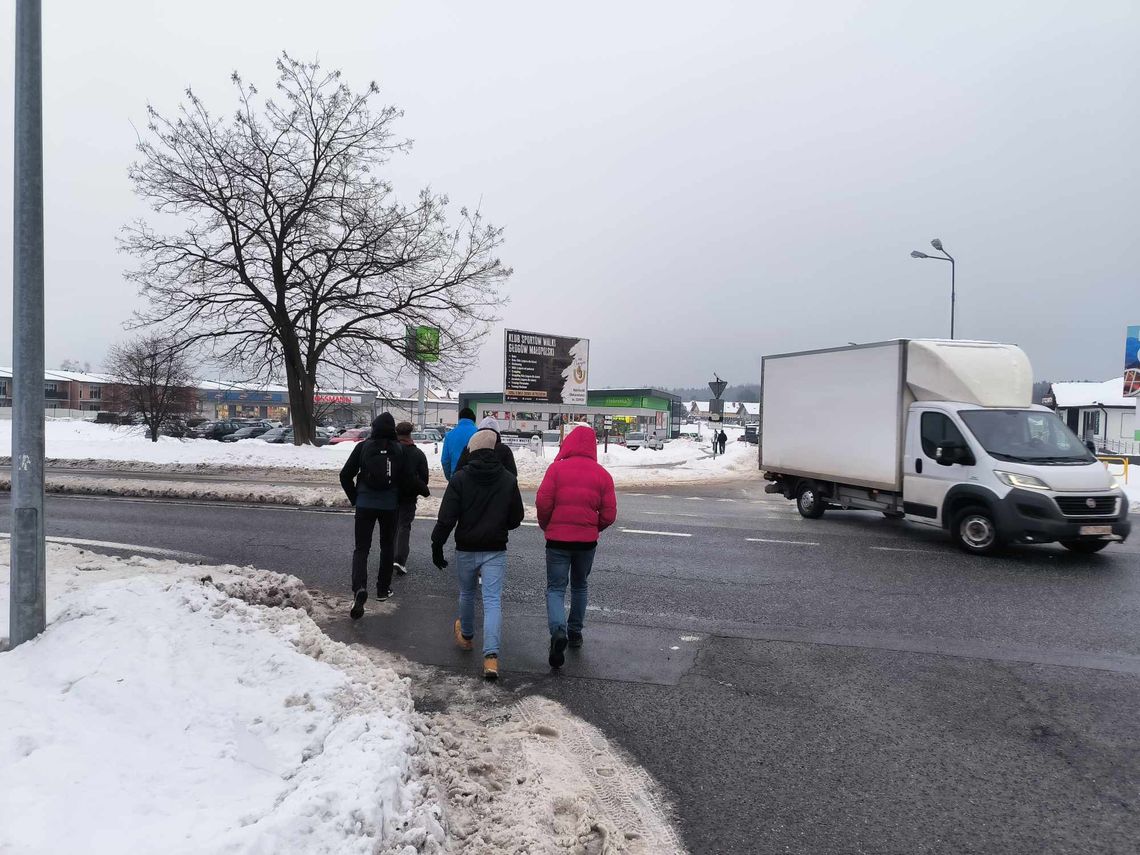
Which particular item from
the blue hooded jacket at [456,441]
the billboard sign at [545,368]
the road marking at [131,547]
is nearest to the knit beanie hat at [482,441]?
the blue hooded jacket at [456,441]

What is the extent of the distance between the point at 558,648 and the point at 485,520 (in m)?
1.15

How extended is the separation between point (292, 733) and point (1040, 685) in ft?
16.6

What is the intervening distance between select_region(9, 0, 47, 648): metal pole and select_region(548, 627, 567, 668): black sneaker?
3.28 meters

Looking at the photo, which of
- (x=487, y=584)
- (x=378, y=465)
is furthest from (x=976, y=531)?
(x=378, y=465)

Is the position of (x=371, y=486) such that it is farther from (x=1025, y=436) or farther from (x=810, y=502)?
(x=810, y=502)

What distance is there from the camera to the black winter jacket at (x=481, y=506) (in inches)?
217

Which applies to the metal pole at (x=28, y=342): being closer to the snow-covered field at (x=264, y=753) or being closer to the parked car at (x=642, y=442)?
the snow-covered field at (x=264, y=753)

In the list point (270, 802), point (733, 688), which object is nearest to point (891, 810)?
point (733, 688)

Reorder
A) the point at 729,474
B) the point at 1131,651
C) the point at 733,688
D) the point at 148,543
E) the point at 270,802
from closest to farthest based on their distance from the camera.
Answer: the point at 270,802
the point at 733,688
the point at 1131,651
the point at 148,543
the point at 729,474

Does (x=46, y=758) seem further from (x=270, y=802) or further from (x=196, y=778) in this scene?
(x=270, y=802)

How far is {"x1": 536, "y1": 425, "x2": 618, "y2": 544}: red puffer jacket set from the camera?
5.75m

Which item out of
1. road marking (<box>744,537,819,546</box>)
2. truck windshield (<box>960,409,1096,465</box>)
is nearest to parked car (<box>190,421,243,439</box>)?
road marking (<box>744,537,819,546</box>)

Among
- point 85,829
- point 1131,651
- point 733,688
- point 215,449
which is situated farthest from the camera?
point 215,449

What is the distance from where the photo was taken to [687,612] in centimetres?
732
